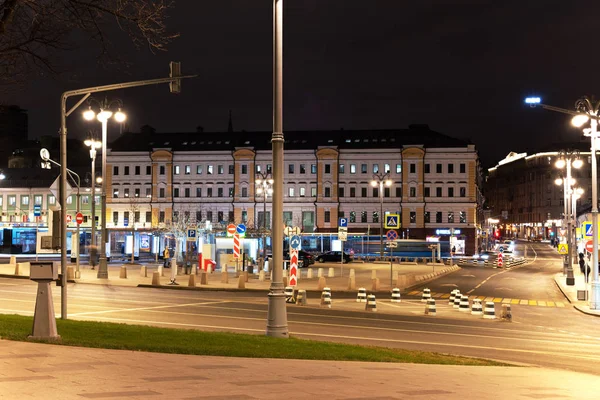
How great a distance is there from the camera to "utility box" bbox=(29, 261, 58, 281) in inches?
514

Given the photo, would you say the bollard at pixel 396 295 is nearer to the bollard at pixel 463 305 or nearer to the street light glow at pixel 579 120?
the bollard at pixel 463 305

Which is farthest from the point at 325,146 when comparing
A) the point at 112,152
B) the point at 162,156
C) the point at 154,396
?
the point at 154,396

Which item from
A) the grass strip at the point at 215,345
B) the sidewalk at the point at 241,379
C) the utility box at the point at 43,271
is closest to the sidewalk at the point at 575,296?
the grass strip at the point at 215,345

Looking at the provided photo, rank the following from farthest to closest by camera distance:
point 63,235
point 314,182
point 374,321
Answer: point 314,182, point 374,321, point 63,235

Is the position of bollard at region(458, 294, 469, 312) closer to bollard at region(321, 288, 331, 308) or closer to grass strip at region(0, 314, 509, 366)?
bollard at region(321, 288, 331, 308)

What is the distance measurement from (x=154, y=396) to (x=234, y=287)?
29.4m

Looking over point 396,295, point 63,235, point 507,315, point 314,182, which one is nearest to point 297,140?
point 314,182

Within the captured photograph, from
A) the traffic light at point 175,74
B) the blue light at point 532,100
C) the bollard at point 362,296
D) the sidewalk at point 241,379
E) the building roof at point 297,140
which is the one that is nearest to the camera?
the sidewalk at point 241,379

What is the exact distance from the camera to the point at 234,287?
37.3m

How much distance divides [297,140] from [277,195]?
8822 cm

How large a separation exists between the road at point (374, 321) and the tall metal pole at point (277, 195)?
3489 mm

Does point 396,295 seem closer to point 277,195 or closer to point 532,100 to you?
point 532,100

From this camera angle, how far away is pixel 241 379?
31.6 feet

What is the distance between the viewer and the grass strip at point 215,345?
41.5ft
